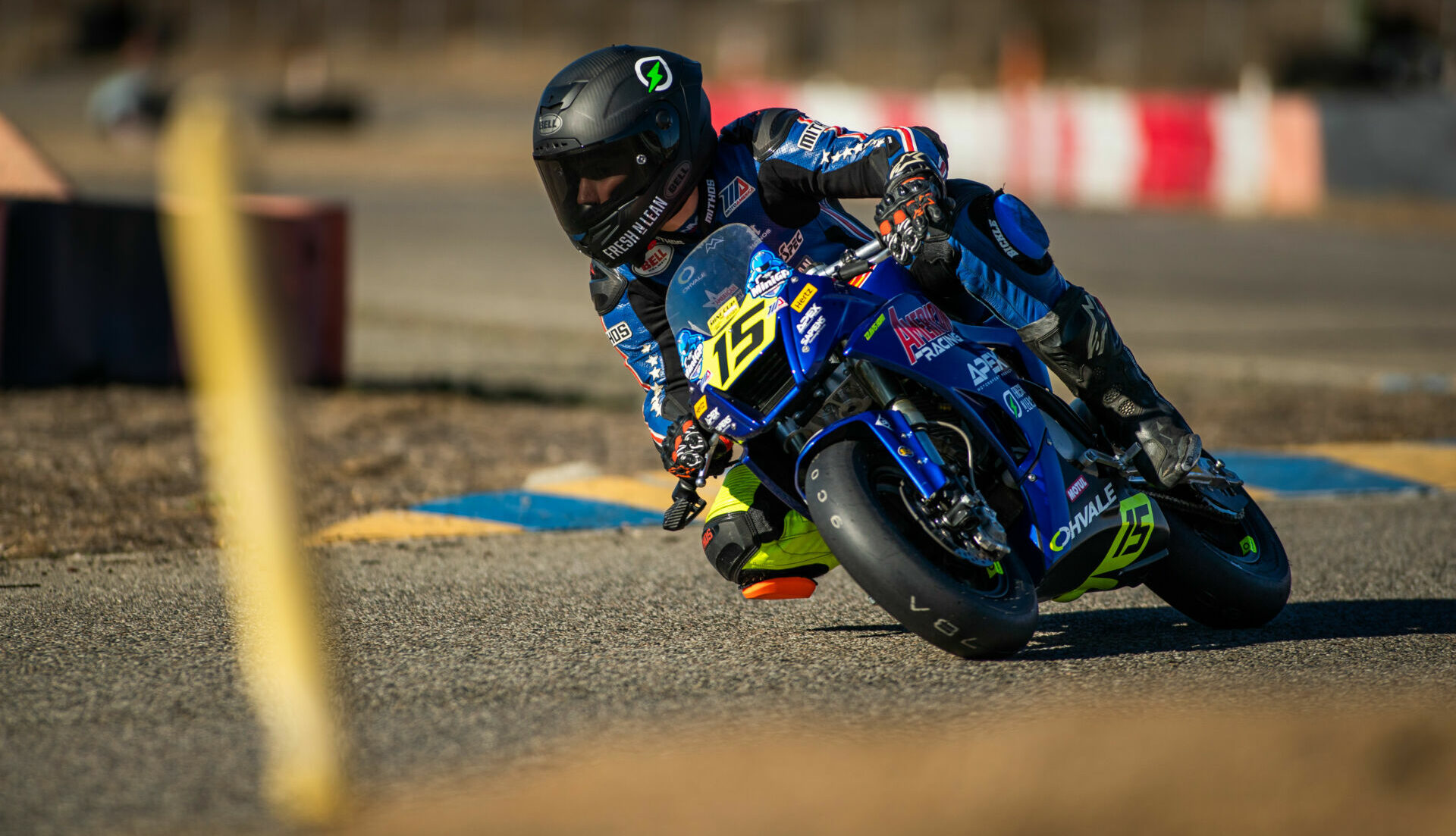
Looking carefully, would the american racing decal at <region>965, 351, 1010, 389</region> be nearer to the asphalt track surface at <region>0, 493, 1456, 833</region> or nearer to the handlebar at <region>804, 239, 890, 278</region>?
the handlebar at <region>804, 239, 890, 278</region>

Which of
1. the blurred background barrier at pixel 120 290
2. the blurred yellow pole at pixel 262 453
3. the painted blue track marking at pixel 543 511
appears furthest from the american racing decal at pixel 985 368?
the blurred background barrier at pixel 120 290

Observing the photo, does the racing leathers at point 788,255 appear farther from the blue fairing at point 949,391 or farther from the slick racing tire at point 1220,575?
the slick racing tire at point 1220,575

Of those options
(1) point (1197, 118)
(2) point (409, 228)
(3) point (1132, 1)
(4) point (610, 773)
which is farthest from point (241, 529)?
(3) point (1132, 1)

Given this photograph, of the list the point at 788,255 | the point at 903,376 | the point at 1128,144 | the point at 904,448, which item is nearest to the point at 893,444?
the point at 904,448

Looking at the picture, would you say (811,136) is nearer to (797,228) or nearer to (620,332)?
(797,228)

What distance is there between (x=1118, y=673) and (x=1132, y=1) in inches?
2042

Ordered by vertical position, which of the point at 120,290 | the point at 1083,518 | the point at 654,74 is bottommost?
the point at 120,290

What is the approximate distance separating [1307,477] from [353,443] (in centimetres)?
438

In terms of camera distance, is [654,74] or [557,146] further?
[654,74]

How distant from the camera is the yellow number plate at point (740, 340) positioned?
3.66 meters

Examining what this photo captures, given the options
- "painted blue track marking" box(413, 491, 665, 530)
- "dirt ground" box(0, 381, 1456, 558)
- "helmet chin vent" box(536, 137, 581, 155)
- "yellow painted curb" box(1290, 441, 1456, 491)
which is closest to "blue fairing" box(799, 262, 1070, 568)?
"helmet chin vent" box(536, 137, 581, 155)

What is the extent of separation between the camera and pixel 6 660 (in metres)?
3.94

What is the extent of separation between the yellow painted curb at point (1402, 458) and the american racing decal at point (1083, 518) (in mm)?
3243

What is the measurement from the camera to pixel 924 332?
155 inches
